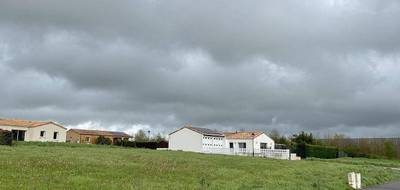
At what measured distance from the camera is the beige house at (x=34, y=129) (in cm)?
7019

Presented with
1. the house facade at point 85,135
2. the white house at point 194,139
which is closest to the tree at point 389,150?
the white house at point 194,139

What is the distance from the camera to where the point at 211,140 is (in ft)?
243

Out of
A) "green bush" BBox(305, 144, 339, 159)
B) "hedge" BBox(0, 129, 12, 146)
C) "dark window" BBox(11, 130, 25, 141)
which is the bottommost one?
"green bush" BBox(305, 144, 339, 159)

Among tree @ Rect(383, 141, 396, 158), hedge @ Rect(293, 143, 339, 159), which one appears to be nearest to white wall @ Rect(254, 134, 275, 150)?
hedge @ Rect(293, 143, 339, 159)

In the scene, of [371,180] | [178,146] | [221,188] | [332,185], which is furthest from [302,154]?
[221,188]

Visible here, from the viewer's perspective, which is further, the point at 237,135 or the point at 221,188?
the point at 237,135

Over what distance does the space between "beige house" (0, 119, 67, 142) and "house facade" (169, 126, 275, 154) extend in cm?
1744

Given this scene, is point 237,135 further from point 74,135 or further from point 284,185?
point 284,185

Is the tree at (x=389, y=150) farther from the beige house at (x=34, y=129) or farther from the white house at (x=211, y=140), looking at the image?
the beige house at (x=34, y=129)

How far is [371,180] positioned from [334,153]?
1664 inches

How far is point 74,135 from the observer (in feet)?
314

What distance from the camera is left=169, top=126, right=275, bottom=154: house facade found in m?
71.8

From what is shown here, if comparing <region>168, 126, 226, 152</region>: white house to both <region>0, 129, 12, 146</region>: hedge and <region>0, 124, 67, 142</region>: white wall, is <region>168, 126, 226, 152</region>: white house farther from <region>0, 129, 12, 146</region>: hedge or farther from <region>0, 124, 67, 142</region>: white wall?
<region>0, 129, 12, 146</region>: hedge

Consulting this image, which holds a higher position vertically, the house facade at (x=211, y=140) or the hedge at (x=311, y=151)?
the house facade at (x=211, y=140)
